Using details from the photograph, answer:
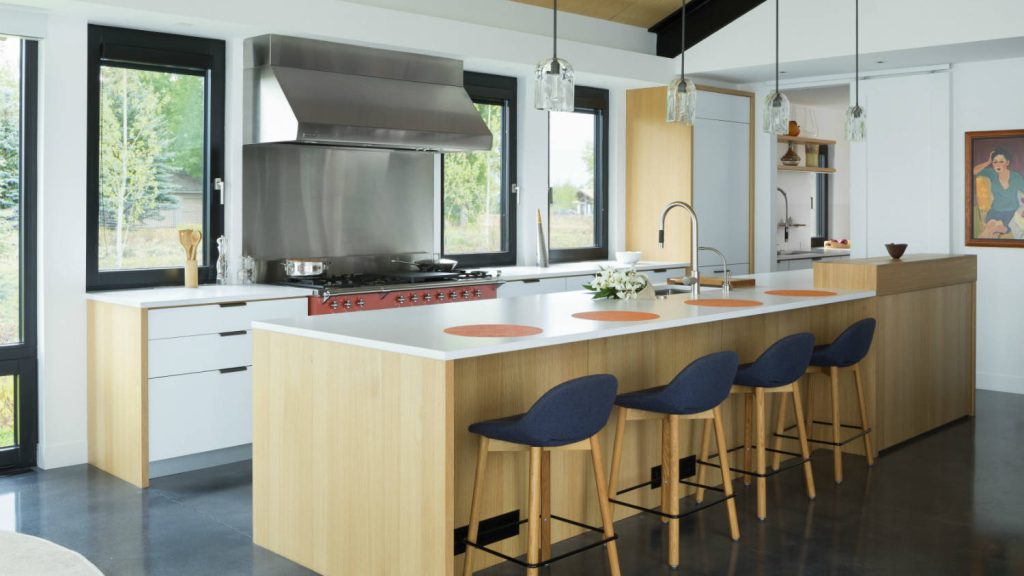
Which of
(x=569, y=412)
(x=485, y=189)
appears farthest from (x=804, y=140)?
(x=569, y=412)

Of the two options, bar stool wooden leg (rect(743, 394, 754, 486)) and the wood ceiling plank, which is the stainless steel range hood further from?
bar stool wooden leg (rect(743, 394, 754, 486))

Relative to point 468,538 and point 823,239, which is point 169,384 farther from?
point 823,239

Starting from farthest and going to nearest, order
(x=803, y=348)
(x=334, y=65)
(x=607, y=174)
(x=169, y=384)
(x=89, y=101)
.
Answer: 1. (x=607, y=174)
2. (x=334, y=65)
3. (x=89, y=101)
4. (x=169, y=384)
5. (x=803, y=348)

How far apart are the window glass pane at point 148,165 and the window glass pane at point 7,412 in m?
0.78

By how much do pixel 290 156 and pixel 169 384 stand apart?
1803mm

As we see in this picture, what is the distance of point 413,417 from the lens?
323 cm

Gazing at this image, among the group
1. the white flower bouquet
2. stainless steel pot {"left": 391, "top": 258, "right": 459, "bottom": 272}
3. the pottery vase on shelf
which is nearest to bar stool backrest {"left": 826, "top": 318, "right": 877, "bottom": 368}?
the white flower bouquet

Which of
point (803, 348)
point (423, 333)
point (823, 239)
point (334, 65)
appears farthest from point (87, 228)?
point (823, 239)

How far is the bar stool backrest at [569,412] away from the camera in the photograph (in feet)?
10.4

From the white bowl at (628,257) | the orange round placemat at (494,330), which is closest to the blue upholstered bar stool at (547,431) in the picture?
the orange round placemat at (494,330)

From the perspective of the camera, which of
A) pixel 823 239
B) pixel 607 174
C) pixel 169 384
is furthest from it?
pixel 823 239

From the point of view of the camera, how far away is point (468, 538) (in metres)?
3.45

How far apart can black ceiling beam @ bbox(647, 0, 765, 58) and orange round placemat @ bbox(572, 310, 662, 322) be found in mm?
4324

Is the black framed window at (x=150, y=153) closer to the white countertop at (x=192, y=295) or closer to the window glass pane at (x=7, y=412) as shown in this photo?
the white countertop at (x=192, y=295)
